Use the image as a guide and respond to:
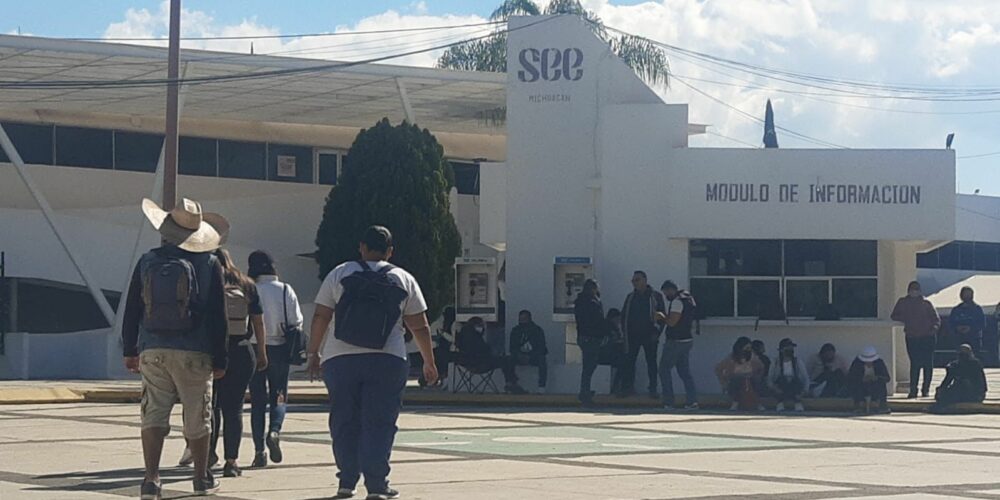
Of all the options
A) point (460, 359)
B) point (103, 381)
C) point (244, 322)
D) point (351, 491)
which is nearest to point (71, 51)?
point (103, 381)

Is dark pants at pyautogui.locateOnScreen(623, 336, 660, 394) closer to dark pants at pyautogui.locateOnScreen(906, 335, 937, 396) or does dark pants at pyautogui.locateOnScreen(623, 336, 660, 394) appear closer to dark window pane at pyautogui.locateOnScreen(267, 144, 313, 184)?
dark pants at pyautogui.locateOnScreen(906, 335, 937, 396)

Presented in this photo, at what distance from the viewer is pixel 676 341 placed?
21812 millimetres

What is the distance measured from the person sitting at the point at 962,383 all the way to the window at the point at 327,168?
18.9m

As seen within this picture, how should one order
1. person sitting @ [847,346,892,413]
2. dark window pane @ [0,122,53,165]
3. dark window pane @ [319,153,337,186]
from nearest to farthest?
person sitting @ [847,346,892,413] → dark window pane @ [0,122,53,165] → dark window pane @ [319,153,337,186]

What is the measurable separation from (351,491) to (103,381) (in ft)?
62.3

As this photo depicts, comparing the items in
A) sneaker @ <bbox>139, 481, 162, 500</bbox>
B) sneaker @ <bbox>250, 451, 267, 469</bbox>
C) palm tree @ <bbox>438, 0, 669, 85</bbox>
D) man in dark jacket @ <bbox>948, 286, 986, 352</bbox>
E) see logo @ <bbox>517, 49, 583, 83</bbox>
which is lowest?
sneaker @ <bbox>250, 451, 267, 469</bbox>

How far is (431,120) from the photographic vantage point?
114ft

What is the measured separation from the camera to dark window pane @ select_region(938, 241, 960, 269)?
153ft

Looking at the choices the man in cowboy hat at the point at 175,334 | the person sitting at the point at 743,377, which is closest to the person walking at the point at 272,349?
the man in cowboy hat at the point at 175,334

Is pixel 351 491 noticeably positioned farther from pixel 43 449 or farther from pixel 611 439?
pixel 611 439

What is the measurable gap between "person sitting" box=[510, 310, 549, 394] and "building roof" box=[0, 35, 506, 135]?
7.04 meters

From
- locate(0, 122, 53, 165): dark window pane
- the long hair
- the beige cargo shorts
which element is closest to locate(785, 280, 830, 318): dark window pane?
the long hair

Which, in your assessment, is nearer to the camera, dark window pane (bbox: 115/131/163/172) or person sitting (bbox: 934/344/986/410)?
person sitting (bbox: 934/344/986/410)

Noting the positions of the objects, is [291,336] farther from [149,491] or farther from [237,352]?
[149,491]
